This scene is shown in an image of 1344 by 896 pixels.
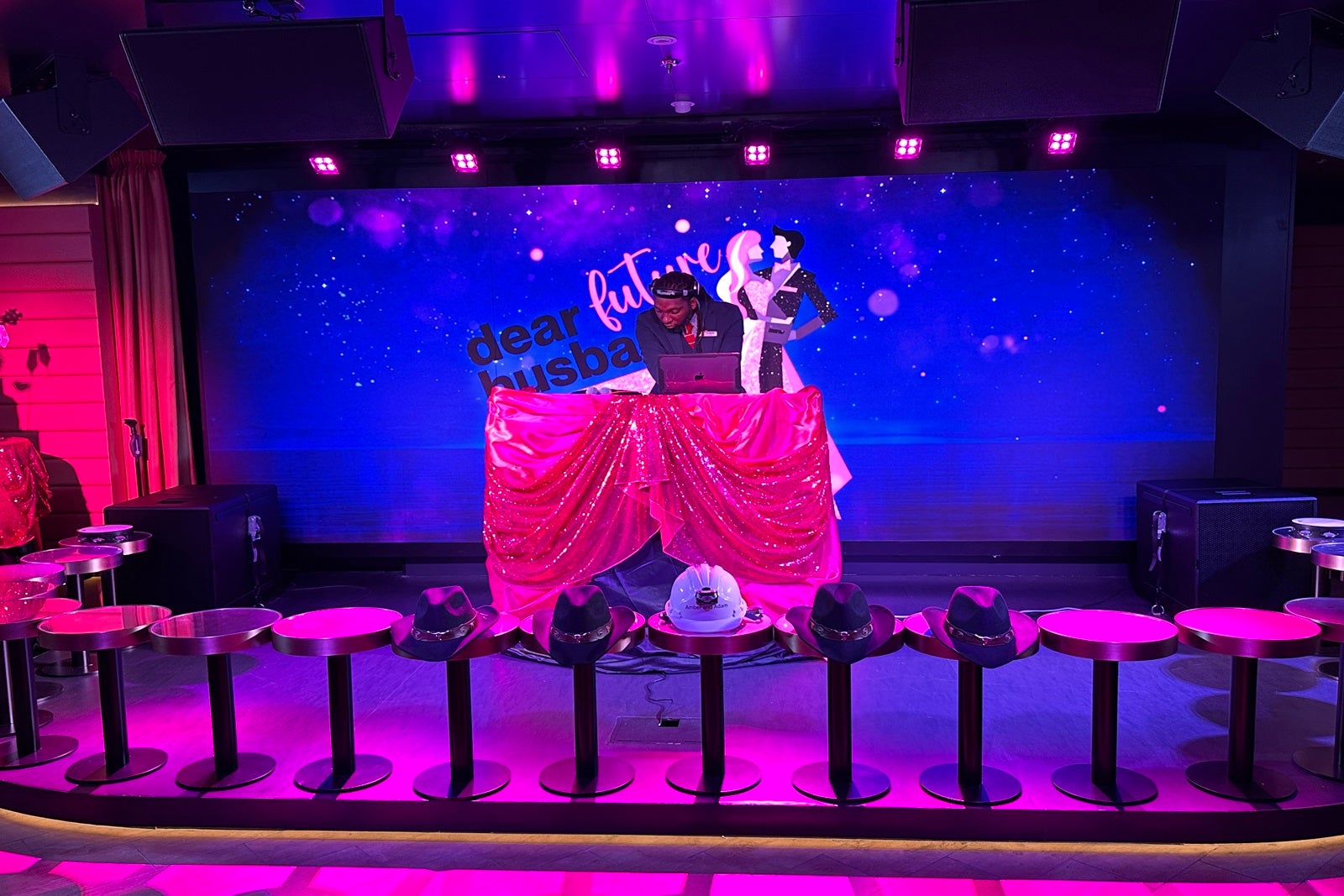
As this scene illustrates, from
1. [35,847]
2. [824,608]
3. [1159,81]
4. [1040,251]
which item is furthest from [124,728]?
[1040,251]

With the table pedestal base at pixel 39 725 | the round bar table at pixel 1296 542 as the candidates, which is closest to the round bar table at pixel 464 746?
the table pedestal base at pixel 39 725

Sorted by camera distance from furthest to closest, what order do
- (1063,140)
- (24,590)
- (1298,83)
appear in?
(1063,140), (1298,83), (24,590)

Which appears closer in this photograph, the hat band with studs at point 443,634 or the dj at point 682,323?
the hat band with studs at point 443,634

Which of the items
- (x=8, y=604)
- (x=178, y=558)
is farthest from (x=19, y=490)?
(x=8, y=604)

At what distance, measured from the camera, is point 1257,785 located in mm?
3463

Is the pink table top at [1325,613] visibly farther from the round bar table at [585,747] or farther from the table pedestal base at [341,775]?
the table pedestal base at [341,775]

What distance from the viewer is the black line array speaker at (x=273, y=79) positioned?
12.5 ft

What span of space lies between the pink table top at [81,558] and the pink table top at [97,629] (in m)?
1.01

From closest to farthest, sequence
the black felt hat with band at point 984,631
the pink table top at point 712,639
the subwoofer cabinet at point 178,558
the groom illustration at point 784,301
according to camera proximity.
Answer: the black felt hat with band at point 984,631
the pink table top at point 712,639
the subwoofer cabinet at point 178,558
the groom illustration at point 784,301

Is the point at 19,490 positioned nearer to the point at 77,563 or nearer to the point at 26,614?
the point at 77,563

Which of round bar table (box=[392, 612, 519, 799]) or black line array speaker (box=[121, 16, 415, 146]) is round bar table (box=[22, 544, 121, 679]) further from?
round bar table (box=[392, 612, 519, 799])

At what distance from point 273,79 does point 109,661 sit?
7.73ft

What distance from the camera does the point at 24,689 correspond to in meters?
3.97

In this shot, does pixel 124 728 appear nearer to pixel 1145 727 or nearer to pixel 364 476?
pixel 364 476
